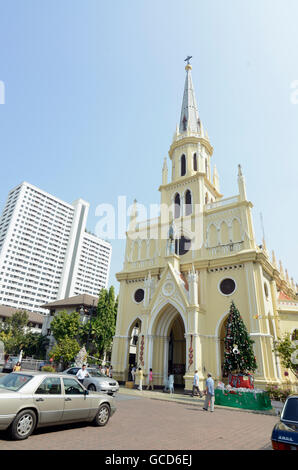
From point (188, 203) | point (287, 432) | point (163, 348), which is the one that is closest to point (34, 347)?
point (163, 348)

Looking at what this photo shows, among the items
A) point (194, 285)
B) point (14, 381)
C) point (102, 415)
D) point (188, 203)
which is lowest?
point (102, 415)

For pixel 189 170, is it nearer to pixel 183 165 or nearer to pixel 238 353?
pixel 183 165

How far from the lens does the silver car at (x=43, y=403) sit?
6078 millimetres

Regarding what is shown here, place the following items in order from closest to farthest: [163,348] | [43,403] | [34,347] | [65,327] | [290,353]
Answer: [43,403] < [290,353] < [163,348] < [65,327] < [34,347]

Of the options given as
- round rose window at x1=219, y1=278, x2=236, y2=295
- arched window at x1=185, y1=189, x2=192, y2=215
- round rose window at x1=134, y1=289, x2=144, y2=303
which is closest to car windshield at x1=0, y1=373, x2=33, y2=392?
round rose window at x1=219, y1=278, x2=236, y2=295

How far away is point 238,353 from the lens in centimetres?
1745

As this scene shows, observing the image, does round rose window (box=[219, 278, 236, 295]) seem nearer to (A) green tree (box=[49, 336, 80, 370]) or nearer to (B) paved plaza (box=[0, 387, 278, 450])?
(B) paved plaza (box=[0, 387, 278, 450])

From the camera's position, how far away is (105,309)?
3797cm

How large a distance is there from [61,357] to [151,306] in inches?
585

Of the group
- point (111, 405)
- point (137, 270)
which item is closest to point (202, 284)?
point (137, 270)

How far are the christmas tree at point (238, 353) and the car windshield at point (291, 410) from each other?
1234 centimetres

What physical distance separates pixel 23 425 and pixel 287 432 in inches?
212

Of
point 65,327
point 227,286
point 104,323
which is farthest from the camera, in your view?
point 104,323
